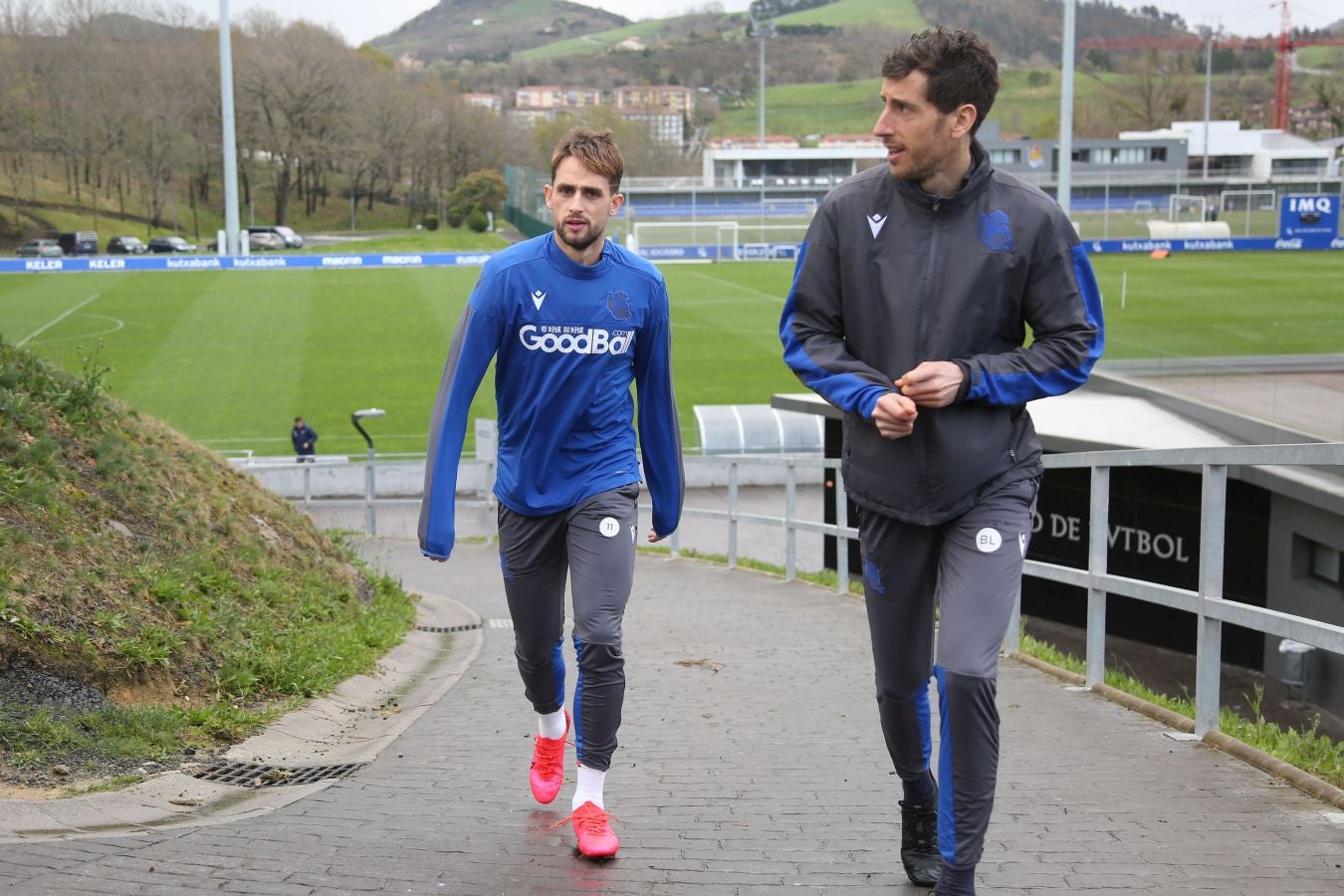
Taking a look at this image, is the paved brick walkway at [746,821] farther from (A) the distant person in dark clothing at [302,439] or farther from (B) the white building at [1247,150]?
(B) the white building at [1247,150]

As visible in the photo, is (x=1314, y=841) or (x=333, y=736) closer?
(x=1314, y=841)

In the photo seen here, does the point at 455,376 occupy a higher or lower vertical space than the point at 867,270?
lower

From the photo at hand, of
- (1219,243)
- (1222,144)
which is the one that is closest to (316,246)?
(1219,243)

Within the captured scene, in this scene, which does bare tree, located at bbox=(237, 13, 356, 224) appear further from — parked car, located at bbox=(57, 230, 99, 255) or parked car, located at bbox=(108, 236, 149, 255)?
parked car, located at bbox=(57, 230, 99, 255)

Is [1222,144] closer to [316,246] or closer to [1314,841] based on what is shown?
[316,246]

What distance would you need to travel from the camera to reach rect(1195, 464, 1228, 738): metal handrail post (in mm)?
5285

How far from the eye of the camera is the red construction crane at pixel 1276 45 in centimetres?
14050

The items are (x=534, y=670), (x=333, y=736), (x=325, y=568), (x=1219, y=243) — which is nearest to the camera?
(x=534, y=670)

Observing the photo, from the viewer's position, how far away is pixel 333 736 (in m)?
6.21

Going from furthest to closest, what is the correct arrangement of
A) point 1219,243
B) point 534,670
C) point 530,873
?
point 1219,243 → point 534,670 → point 530,873

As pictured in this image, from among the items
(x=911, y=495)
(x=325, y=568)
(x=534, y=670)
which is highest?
(x=911, y=495)

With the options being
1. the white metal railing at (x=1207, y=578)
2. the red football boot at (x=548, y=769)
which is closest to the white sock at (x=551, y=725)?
the red football boot at (x=548, y=769)

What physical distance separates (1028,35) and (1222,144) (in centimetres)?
1755

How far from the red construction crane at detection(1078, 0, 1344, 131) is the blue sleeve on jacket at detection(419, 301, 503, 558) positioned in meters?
145
